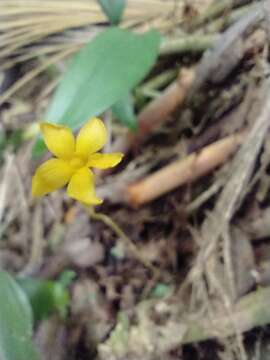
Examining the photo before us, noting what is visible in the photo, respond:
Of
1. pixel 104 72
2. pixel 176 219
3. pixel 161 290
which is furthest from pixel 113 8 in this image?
pixel 161 290

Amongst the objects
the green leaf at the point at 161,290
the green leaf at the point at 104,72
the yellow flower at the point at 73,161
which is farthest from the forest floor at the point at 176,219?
the yellow flower at the point at 73,161

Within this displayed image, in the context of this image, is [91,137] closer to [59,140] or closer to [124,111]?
[59,140]

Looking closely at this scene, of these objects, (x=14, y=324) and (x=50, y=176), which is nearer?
(x=50, y=176)

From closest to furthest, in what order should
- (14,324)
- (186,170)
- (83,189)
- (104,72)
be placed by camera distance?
(83,189)
(14,324)
(104,72)
(186,170)

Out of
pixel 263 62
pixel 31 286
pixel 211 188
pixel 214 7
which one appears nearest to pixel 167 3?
pixel 214 7

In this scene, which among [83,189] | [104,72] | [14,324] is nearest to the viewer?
[83,189]

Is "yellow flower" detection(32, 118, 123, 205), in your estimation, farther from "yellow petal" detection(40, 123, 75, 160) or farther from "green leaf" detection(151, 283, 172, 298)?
"green leaf" detection(151, 283, 172, 298)

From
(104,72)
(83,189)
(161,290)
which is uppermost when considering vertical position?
(104,72)

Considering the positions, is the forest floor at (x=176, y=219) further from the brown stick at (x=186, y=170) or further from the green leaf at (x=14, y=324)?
the green leaf at (x=14, y=324)
